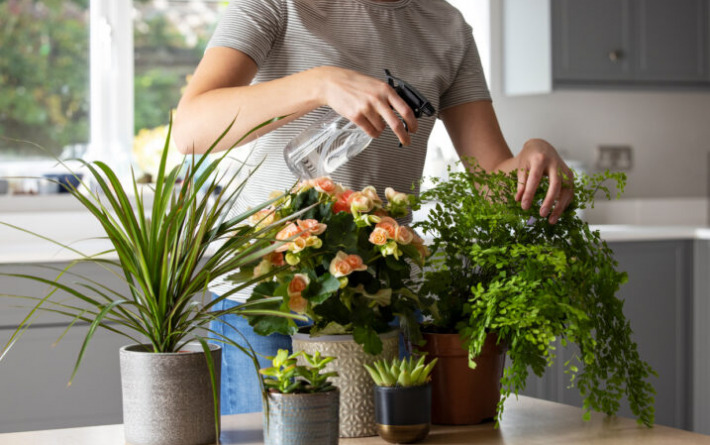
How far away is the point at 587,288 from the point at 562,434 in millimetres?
177

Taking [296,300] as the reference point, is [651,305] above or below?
below

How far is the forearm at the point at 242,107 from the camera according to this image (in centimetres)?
118

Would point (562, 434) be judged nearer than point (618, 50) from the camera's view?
Yes

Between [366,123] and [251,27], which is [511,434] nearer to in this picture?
[366,123]

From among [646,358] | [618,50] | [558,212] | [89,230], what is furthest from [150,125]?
[558,212]

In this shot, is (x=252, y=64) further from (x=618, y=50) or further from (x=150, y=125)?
(x=618, y=50)

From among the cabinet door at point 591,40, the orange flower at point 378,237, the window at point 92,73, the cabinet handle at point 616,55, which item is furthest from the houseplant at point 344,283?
the cabinet handle at point 616,55

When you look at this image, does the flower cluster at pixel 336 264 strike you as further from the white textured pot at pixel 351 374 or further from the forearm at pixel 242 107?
the forearm at pixel 242 107

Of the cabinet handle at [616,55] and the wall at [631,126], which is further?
the wall at [631,126]

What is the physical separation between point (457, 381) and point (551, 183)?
0.91 ft

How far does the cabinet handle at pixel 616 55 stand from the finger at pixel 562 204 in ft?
8.95

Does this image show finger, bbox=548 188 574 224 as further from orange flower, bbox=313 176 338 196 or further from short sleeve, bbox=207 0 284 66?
short sleeve, bbox=207 0 284 66

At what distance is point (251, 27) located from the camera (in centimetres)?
139

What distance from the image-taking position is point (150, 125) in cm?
368
